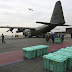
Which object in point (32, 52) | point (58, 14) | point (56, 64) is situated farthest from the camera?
point (58, 14)

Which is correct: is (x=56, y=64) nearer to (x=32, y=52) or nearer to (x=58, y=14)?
(x=32, y=52)

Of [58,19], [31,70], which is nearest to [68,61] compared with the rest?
[31,70]

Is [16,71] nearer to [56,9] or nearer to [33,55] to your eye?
[33,55]

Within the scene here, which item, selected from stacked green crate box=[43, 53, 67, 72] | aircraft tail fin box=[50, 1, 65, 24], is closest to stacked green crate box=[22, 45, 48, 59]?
stacked green crate box=[43, 53, 67, 72]

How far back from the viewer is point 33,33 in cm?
3158

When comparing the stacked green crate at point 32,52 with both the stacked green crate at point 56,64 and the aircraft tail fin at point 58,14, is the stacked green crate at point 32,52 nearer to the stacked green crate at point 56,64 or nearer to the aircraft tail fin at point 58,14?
the stacked green crate at point 56,64

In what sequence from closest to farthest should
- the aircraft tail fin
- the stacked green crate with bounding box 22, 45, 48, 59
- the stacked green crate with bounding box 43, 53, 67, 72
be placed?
the stacked green crate with bounding box 43, 53, 67, 72
the stacked green crate with bounding box 22, 45, 48, 59
the aircraft tail fin

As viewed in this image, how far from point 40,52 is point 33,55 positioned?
949 millimetres

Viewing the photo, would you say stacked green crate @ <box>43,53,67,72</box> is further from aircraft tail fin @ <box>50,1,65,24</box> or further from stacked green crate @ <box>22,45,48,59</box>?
aircraft tail fin @ <box>50,1,65,24</box>

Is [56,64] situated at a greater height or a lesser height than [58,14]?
lesser

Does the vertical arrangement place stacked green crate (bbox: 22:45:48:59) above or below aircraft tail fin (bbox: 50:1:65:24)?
below

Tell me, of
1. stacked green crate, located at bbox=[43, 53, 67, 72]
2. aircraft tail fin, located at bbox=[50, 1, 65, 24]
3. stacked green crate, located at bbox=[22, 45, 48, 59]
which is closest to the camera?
stacked green crate, located at bbox=[43, 53, 67, 72]

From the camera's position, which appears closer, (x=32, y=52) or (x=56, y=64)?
(x=56, y=64)

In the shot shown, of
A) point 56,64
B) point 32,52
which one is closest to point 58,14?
point 32,52
